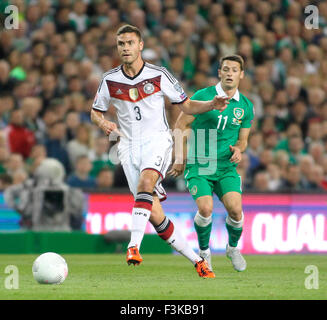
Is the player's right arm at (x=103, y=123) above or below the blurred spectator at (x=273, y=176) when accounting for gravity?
below

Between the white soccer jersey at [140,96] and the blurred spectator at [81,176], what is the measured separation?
195 inches

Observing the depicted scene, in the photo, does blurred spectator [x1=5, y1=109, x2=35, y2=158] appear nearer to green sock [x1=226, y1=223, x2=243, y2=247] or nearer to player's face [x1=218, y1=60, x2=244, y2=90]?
player's face [x1=218, y1=60, x2=244, y2=90]

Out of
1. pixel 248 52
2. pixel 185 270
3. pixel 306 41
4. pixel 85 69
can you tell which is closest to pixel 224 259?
pixel 185 270

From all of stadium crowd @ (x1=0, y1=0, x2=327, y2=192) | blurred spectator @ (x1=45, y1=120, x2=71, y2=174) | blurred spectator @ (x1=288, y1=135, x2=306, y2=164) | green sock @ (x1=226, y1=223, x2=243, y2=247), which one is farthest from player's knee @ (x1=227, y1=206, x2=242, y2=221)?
blurred spectator @ (x1=288, y1=135, x2=306, y2=164)

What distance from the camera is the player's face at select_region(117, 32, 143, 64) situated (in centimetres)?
865

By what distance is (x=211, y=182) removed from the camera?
31.9ft

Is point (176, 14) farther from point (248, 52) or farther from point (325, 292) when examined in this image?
point (325, 292)

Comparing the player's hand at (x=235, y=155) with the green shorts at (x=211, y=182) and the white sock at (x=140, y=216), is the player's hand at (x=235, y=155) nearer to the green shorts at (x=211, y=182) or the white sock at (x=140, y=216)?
the green shorts at (x=211, y=182)

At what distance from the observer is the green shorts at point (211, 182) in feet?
31.3

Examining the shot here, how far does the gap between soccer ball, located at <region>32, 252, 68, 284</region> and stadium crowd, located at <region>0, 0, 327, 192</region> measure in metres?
5.35

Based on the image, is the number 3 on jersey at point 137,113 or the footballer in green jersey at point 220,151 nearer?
the number 3 on jersey at point 137,113

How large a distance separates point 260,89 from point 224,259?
507cm

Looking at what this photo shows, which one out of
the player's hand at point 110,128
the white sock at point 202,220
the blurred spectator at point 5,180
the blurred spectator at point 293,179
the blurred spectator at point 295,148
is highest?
the blurred spectator at point 295,148

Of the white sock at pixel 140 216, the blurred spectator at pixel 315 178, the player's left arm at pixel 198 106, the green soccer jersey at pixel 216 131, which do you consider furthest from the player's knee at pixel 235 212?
the blurred spectator at pixel 315 178
